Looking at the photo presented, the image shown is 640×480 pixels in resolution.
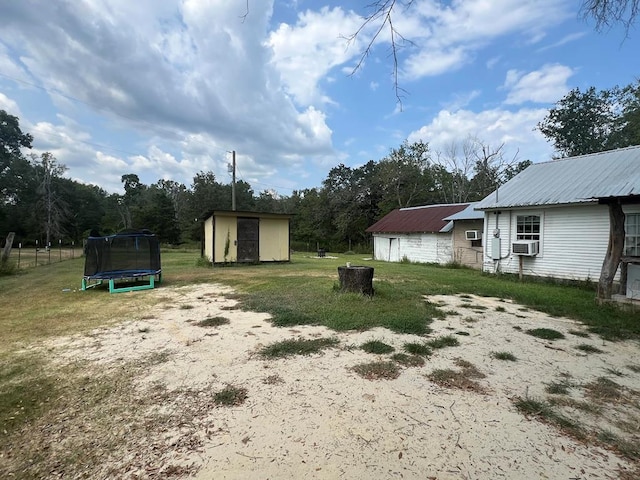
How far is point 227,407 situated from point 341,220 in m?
30.9

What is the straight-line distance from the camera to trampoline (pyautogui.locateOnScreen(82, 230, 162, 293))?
7.94 m

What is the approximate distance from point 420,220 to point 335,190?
65.2 ft

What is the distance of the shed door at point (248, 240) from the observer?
14.8m

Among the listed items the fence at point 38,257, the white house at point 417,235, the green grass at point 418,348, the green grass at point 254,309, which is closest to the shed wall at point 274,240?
the green grass at point 254,309

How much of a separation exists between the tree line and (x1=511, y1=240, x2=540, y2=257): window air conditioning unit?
2040 centimetres

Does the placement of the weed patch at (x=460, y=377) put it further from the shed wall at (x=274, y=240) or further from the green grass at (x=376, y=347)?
the shed wall at (x=274, y=240)

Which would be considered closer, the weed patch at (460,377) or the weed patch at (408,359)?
the weed patch at (460,377)

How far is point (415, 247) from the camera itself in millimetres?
18656

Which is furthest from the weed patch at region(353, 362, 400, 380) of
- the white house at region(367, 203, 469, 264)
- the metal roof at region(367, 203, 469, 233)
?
the metal roof at region(367, 203, 469, 233)

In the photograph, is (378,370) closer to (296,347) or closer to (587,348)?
(296,347)

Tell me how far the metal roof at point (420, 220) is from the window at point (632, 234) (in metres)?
8.22

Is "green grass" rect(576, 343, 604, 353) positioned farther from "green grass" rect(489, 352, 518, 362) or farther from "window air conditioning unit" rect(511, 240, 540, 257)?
"window air conditioning unit" rect(511, 240, 540, 257)

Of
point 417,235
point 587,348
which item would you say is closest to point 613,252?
point 587,348

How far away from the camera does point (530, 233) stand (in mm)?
10672
